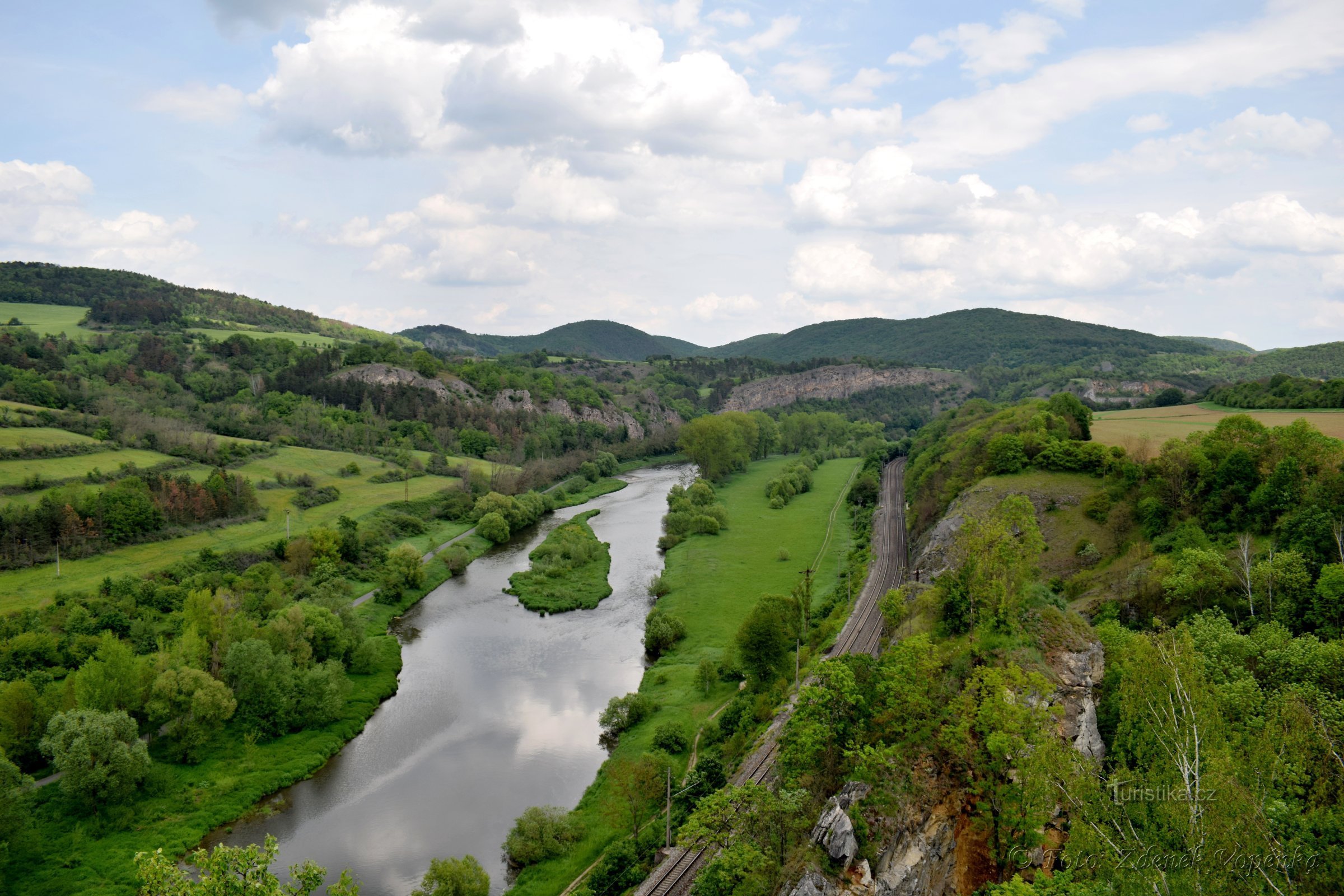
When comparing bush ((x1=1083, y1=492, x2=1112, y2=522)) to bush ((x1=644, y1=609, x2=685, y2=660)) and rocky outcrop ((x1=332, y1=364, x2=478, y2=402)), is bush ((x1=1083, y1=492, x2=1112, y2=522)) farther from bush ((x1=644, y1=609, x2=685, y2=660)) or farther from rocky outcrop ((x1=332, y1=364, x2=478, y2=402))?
rocky outcrop ((x1=332, y1=364, x2=478, y2=402))

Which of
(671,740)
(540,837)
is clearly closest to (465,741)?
(540,837)

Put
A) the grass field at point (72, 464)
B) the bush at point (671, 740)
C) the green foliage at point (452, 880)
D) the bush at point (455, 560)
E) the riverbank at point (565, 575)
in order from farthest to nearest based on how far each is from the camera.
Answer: the bush at point (455, 560)
the riverbank at point (565, 575)
the grass field at point (72, 464)
the bush at point (671, 740)
the green foliage at point (452, 880)

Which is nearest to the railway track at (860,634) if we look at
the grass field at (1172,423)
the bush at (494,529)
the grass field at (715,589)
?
the grass field at (715,589)

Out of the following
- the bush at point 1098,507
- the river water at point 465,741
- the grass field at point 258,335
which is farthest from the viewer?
the grass field at point 258,335

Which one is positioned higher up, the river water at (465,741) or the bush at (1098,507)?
the bush at (1098,507)

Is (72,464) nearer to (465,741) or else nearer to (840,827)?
→ (465,741)

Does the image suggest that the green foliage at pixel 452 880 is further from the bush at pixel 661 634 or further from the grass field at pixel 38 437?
the grass field at pixel 38 437

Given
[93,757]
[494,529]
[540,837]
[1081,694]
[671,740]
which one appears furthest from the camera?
[494,529]
